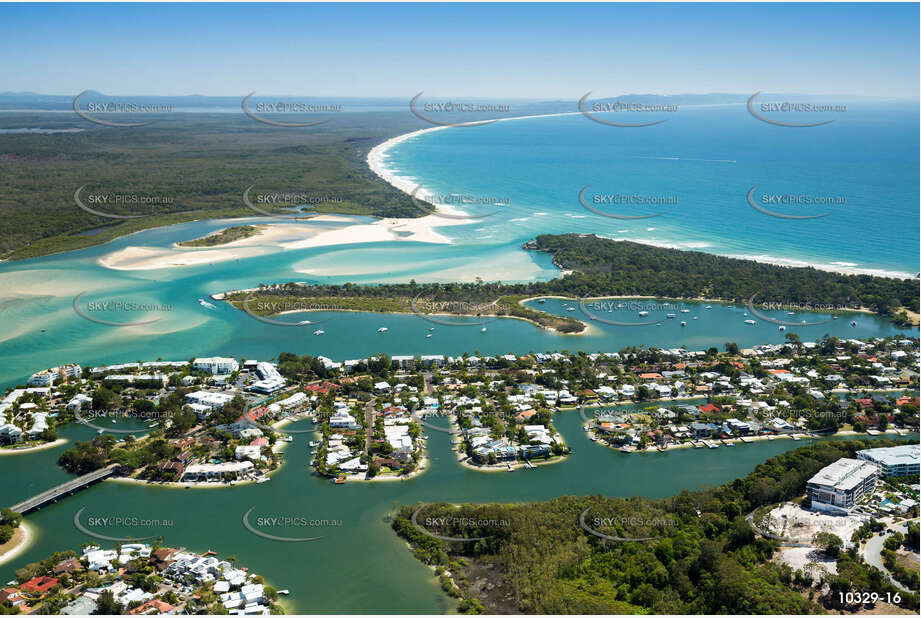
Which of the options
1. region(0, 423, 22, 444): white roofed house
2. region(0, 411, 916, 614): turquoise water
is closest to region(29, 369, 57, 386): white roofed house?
region(0, 411, 916, 614): turquoise water

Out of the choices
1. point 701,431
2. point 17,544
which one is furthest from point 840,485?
point 17,544

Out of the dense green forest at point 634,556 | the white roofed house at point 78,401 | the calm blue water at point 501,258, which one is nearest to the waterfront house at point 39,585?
the dense green forest at point 634,556

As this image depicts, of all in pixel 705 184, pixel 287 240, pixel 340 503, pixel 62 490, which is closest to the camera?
pixel 340 503

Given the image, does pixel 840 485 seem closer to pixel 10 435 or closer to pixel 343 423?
pixel 343 423

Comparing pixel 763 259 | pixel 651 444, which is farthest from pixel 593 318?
pixel 763 259

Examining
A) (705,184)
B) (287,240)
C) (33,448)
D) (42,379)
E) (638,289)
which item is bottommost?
(33,448)
